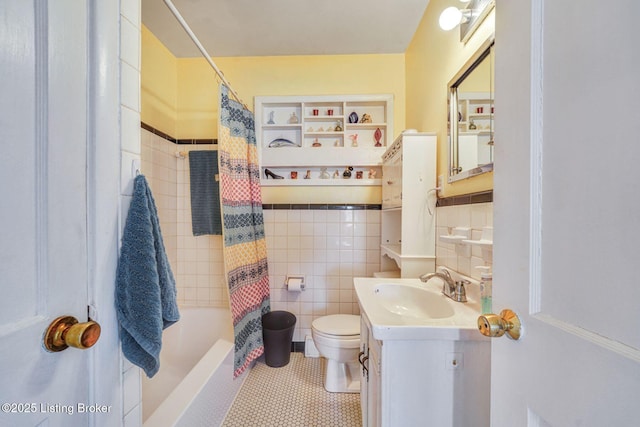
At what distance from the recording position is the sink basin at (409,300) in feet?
3.80

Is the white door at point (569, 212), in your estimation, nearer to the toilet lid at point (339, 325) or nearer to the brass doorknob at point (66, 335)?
the brass doorknob at point (66, 335)

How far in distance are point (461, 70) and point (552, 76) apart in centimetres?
91

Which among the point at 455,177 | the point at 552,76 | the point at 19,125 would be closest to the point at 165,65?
the point at 19,125

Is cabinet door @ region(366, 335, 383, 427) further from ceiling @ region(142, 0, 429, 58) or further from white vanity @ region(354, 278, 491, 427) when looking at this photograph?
ceiling @ region(142, 0, 429, 58)

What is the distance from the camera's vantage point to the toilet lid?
5.16 ft

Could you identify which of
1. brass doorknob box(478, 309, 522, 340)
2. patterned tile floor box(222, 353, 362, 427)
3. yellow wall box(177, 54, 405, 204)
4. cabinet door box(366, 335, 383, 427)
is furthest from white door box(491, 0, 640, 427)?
yellow wall box(177, 54, 405, 204)

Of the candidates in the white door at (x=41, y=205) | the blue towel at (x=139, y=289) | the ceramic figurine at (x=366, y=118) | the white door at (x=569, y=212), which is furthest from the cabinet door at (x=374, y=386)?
the ceramic figurine at (x=366, y=118)

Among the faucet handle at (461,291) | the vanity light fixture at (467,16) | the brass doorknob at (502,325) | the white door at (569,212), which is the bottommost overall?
the faucet handle at (461,291)

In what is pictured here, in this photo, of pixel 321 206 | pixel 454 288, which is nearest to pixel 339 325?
pixel 454 288

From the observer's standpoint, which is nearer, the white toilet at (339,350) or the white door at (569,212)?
the white door at (569,212)

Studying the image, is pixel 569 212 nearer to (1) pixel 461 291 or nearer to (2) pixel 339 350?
(1) pixel 461 291

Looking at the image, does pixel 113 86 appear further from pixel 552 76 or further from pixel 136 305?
pixel 552 76

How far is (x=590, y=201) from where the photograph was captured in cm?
36

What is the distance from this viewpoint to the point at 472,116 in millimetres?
1124
